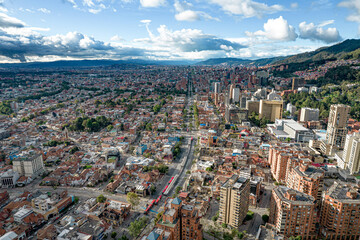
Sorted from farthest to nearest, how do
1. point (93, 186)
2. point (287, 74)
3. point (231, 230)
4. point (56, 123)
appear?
point (287, 74)
point (56, 123)
point (93, 186)
point (231, 230)

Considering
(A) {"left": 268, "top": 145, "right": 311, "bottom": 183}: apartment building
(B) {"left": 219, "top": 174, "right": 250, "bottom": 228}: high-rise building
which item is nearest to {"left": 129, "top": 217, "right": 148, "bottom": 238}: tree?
(B) {"left": 219, "top": 174, "right": 250, "bottom": 228}: high-rise building

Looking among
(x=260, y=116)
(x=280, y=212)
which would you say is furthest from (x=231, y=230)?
(x=260, y=116)

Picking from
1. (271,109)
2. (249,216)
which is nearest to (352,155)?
(249,216)

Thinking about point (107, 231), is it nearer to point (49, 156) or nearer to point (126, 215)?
point (126, 215)

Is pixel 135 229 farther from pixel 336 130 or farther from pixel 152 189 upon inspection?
pixel 336 130

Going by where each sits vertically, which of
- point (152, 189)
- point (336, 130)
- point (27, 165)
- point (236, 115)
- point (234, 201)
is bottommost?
point (152, 189)

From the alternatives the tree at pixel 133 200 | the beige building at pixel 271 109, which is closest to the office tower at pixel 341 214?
the tree at pixel 133 200
